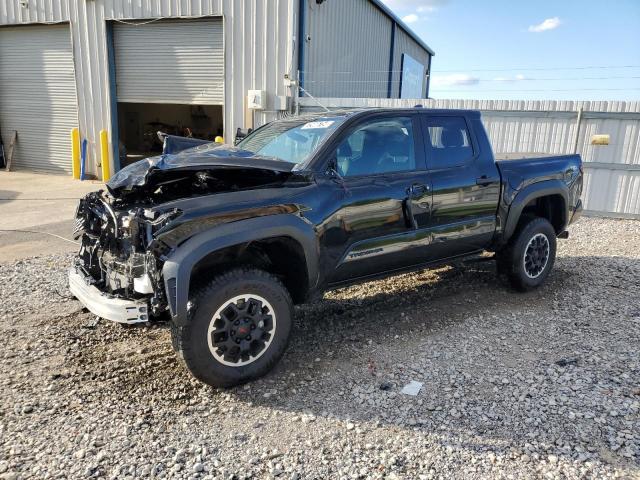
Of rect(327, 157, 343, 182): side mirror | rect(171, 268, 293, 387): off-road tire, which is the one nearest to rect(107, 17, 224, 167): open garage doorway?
rect(327, 157, 343, 182): side mirror

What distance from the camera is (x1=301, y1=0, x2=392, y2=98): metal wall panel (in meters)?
12.6

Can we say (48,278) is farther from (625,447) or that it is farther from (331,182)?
(625,447)

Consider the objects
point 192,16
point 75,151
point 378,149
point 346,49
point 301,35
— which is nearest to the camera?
point 378,149

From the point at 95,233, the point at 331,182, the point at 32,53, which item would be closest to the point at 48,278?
the point at 95,233

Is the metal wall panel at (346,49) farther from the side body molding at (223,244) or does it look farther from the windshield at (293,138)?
the side body molding at (223,244)

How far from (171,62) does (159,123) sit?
9521 mm

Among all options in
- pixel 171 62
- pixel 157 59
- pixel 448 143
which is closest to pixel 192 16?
pixel 171 62

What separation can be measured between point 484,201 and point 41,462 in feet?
13.3

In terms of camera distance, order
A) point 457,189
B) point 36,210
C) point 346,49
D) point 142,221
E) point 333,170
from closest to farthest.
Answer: point 142,221
point 333,170
point 457,189
point 36,210
point 346,49

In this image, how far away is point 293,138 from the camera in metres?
4.27

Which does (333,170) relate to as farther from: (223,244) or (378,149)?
(223,244)

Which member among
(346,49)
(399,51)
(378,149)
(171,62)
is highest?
(399,51)

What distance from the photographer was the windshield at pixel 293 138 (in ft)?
13.1

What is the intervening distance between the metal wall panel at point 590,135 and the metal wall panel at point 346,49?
4574mm
